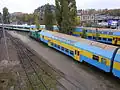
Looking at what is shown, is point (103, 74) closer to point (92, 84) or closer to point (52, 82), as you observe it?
point (92, 84)

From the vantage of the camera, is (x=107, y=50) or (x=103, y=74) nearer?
(x=107, y=50)

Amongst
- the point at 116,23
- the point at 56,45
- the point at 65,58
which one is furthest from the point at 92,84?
the point at 116,23

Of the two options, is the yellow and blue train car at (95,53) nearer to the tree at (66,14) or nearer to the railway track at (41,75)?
the railway track at (41,75)

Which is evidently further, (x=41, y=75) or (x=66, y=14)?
(x=66, y=14)

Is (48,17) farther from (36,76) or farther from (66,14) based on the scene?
(36,76)

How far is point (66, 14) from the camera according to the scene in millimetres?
33688

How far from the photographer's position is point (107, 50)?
16.7m

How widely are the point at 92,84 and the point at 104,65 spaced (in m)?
2.33

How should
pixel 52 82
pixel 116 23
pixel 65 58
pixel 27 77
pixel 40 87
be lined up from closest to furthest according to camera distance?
pixel 40 87 < pixel 52 82 < pixel 27 77 < pixel 65 58 < pixel 116 23

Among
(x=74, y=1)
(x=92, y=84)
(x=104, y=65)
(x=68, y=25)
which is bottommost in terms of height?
(x=92, y=84)

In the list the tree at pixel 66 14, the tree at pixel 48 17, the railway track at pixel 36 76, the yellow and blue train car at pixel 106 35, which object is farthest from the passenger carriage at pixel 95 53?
the tree at pixel 48 17

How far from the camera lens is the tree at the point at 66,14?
33.9 m

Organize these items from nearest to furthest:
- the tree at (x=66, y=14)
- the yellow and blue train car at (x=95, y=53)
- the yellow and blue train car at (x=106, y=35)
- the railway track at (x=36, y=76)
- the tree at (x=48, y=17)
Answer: the railway track at (x=36, y=76)
the yellow and blue train car at (x=95, y=53)
the yellow and blue train car at (x=106, y=35)
the tree at (x=66, y=14)
the tree at (x=48, y=17)

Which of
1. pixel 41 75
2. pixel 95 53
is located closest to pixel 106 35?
pixel 95 53
